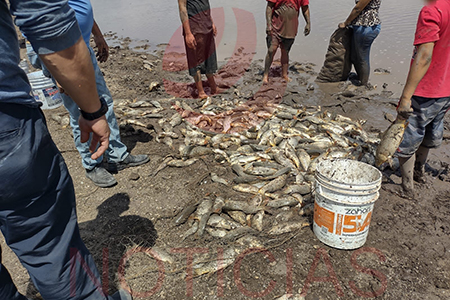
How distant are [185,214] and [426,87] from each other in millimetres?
3399

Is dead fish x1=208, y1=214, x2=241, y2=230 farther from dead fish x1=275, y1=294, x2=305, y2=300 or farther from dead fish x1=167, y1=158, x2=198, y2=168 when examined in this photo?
dead fish x1=167, y1=158, x2=198, y2=168

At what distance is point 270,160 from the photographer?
5387 millimetres

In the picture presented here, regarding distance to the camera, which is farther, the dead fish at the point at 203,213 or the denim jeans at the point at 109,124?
the denim jeans at the point at 109,124

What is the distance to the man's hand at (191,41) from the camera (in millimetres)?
7039

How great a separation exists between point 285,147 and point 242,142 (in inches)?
34.9

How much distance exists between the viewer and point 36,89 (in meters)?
7.23

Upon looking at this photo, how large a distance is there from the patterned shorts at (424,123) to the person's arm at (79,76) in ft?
12.1

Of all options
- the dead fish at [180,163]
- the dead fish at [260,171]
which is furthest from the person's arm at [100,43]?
the dead fish at [260,171]

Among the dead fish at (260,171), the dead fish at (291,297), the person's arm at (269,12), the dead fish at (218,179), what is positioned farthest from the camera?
the person's arm at (269,12)

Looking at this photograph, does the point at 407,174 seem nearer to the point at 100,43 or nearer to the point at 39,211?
the point at 39,211

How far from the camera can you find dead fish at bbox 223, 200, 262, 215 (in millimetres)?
4168

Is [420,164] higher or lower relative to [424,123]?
lower

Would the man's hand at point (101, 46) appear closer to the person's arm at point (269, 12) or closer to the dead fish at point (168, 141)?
the dead fish at point (168, 141)

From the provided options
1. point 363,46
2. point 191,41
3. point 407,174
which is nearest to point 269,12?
point 363,46
